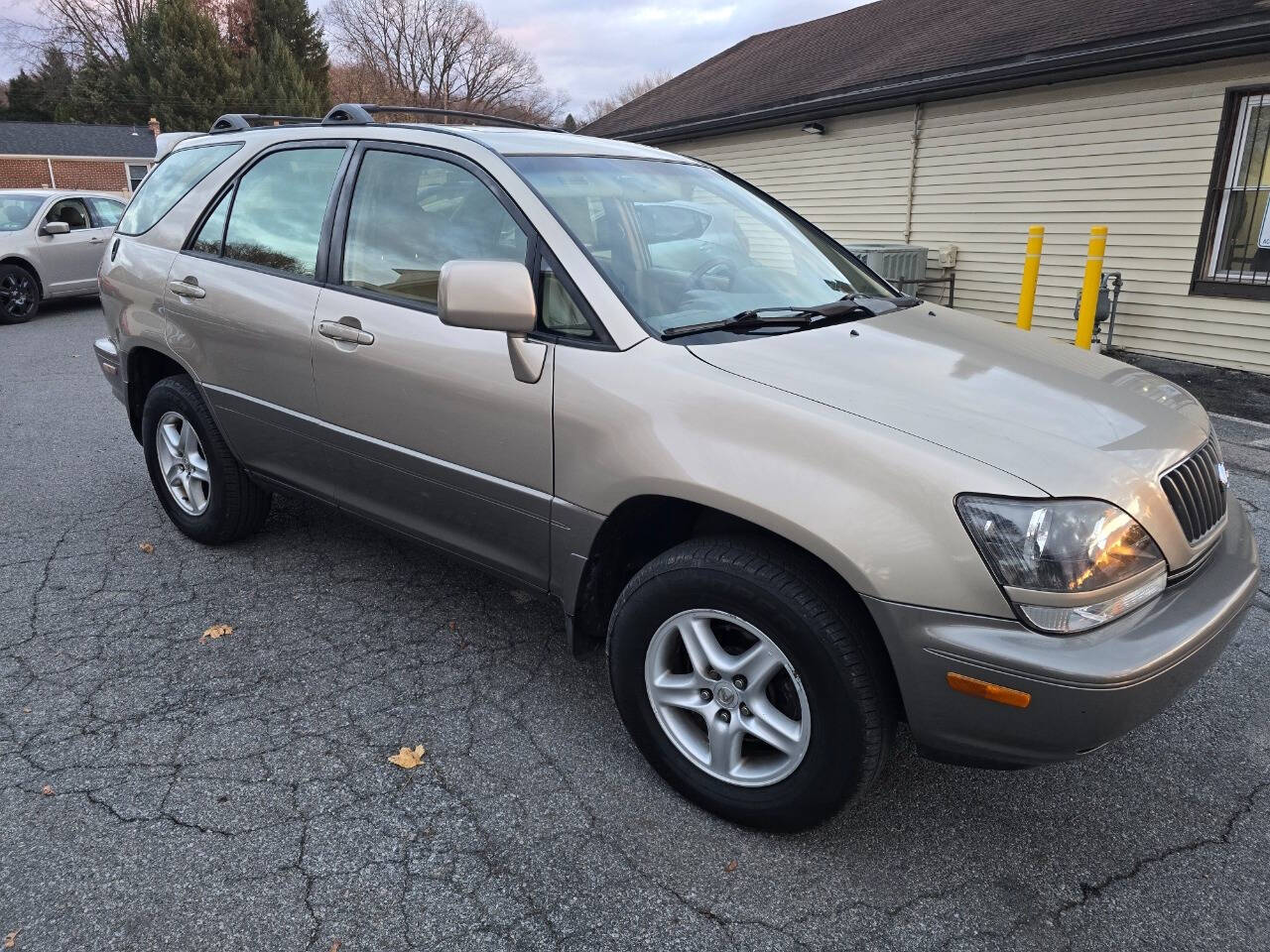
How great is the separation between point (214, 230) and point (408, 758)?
246cm

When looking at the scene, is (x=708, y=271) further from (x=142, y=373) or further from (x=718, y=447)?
(x=142, y=373)

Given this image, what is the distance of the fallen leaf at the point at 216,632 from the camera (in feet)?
11.0

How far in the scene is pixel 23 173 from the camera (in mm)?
38969

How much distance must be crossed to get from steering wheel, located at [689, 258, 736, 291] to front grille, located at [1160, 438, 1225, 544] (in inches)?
54.7

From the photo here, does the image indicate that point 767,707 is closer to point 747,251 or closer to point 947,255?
point 747,251

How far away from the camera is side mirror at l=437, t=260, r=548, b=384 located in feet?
7.93

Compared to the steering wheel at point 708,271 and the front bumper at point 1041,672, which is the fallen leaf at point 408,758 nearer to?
the front bumper at point 1041,672

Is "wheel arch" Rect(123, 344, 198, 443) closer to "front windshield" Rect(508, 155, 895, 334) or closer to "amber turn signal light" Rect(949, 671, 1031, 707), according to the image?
"front windshield" Rect(508, 155, 895, 334)

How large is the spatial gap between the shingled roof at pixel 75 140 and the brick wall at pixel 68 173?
38 cm

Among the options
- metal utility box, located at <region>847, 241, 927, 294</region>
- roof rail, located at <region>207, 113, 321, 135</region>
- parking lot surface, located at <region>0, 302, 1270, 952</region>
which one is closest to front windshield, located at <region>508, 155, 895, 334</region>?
parking lot surface, located at <region>0, 302, 1270, 952</region>

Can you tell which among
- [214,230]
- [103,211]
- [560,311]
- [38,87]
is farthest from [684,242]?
[38,87]

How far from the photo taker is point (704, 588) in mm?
2262

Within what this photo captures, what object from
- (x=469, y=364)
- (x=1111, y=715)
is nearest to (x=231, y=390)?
(x=469, y=364)

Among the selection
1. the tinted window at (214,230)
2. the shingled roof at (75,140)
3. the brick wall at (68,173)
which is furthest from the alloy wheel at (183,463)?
the shingled roof at (75,140)
